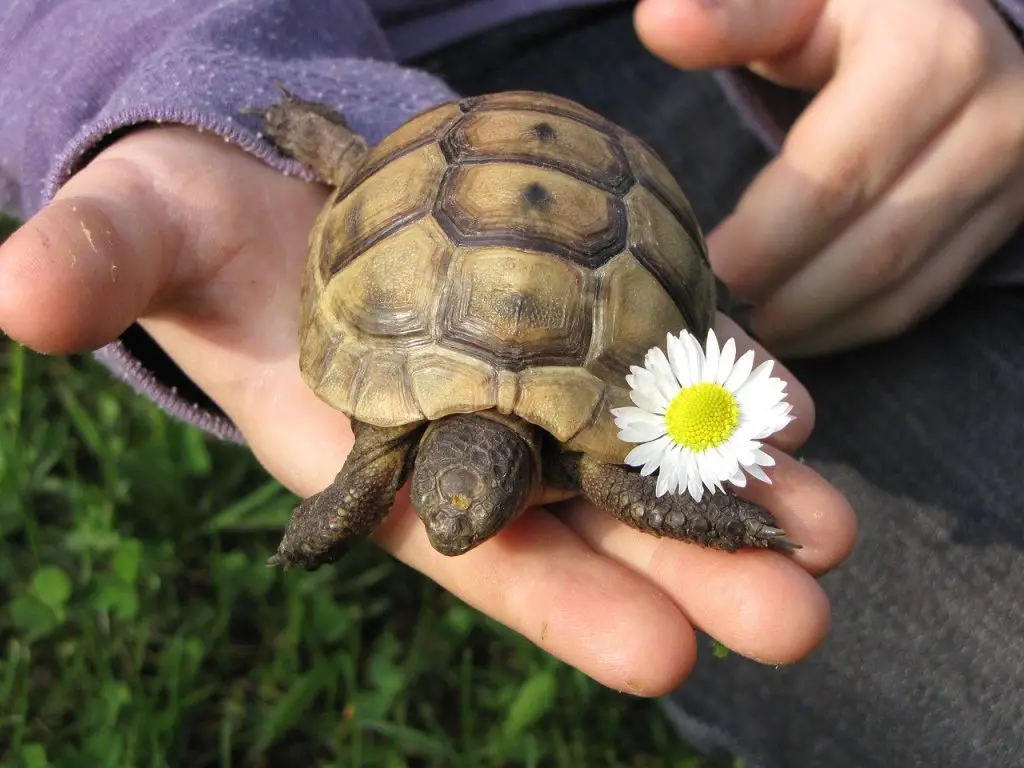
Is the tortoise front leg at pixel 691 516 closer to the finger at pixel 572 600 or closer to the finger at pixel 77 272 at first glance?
the finger at pixel 572 600

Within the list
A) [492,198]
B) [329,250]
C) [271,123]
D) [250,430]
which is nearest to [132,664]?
[250,430]

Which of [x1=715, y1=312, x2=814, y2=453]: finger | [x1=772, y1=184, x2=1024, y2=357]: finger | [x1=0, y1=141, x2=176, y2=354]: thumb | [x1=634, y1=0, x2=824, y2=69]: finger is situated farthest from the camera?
[x1=772, y1=184, x2=1024, y2=357]: finger

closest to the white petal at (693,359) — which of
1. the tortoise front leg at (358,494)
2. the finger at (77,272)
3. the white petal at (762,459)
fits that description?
the white petal at (762,459)

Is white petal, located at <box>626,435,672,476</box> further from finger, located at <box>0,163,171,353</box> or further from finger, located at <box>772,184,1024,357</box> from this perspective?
finger, located at <box>772,184,1024,357</box>

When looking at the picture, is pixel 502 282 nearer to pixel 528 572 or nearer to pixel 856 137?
pixel 528 572

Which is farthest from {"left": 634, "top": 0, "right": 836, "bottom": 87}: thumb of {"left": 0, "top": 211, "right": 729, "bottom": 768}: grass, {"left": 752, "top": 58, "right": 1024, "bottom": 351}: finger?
{"left": 0, "top": 211, "right": 729, "bottom": 768}: grass

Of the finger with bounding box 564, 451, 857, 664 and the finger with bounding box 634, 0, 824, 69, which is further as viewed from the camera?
the finger with bounding box 634, 0, 824, 69
